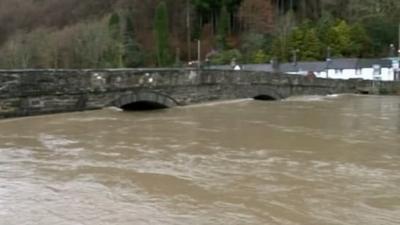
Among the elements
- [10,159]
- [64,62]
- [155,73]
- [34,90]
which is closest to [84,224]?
[10,159]

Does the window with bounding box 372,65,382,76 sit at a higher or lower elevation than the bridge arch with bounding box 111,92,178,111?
higher

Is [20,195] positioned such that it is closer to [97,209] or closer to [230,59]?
[97,209]

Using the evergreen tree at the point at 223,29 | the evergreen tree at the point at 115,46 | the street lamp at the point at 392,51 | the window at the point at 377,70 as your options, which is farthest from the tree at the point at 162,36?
the window at the point at 377,70

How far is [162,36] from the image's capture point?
62094 mm

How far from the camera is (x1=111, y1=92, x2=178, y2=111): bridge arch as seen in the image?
60.6 feet

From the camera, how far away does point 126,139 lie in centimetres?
1227

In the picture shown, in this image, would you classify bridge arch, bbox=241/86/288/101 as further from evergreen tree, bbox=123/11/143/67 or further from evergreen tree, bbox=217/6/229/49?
evergreen tree, bbox=217/6/229/49

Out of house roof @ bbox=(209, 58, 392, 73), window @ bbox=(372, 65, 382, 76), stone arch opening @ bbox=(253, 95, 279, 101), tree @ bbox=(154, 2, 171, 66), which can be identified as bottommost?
stone arch opening @ bbox=(253, 95, 279, 101)

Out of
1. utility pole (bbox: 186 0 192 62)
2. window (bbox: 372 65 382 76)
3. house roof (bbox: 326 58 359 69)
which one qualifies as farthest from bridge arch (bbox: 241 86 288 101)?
utility pole (bbox: 186 0 192 62)

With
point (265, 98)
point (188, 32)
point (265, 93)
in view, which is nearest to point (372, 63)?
point (265, 98)

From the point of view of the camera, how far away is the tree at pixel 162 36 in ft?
200

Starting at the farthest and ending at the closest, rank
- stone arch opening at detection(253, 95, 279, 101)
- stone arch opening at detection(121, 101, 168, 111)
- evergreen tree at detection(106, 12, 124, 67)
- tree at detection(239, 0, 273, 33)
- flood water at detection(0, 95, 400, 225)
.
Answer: tree at detection(239, 0, 273, 33)
evergreen tree at detection(106, 12, 124, 67)
stone arch opening at detection(253, 95, 279, 101)
stone arch opening at detection(121, 101, 168, 111)
flood water at detection(0, 95, 400, 225)

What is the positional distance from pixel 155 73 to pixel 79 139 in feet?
24.0

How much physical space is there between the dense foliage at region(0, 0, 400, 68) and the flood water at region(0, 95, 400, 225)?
30339 mm
